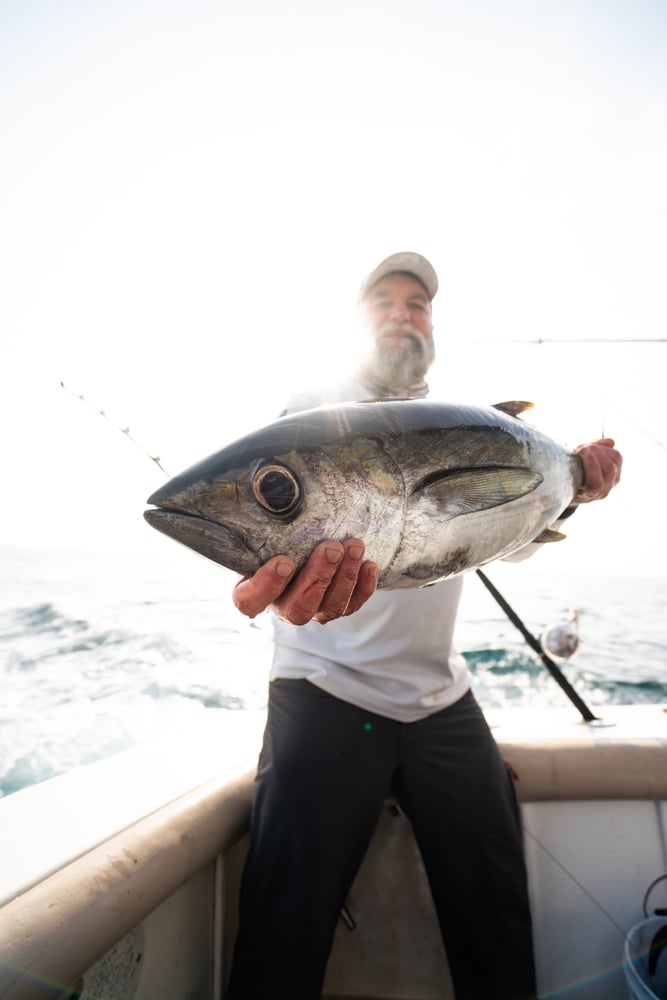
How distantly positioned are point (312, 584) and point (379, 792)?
1.46 meters

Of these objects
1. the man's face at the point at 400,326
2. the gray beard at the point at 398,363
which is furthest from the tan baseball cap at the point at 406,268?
the gray beard at the point at 398,363

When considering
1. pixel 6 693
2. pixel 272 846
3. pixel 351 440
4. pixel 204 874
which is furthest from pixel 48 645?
pixel 351 440

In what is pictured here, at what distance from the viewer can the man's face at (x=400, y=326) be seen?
3416 mm

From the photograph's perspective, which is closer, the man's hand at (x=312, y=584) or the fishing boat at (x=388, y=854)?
the man's hand at (x=312, y=584)

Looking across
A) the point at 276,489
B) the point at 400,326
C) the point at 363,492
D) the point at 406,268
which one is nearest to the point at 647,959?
the point at 363,492

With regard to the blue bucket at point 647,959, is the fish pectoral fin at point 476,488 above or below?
above

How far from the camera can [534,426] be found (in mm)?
1903

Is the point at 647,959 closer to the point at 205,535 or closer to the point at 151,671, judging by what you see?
the point at 205,535

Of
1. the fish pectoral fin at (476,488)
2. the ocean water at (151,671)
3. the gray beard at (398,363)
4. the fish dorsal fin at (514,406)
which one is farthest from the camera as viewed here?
the ocean water at (151,671)

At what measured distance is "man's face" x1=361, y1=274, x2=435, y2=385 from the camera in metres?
3.42

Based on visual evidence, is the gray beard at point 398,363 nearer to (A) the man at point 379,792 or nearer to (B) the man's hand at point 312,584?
(A) the man at point 379,792

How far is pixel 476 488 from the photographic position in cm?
151

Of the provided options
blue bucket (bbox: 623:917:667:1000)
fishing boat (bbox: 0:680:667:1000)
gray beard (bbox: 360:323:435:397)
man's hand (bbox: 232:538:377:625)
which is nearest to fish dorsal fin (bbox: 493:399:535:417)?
man's hand (bbox: 232:538:377:625)

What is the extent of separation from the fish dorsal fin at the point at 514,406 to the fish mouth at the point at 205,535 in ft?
3.80
